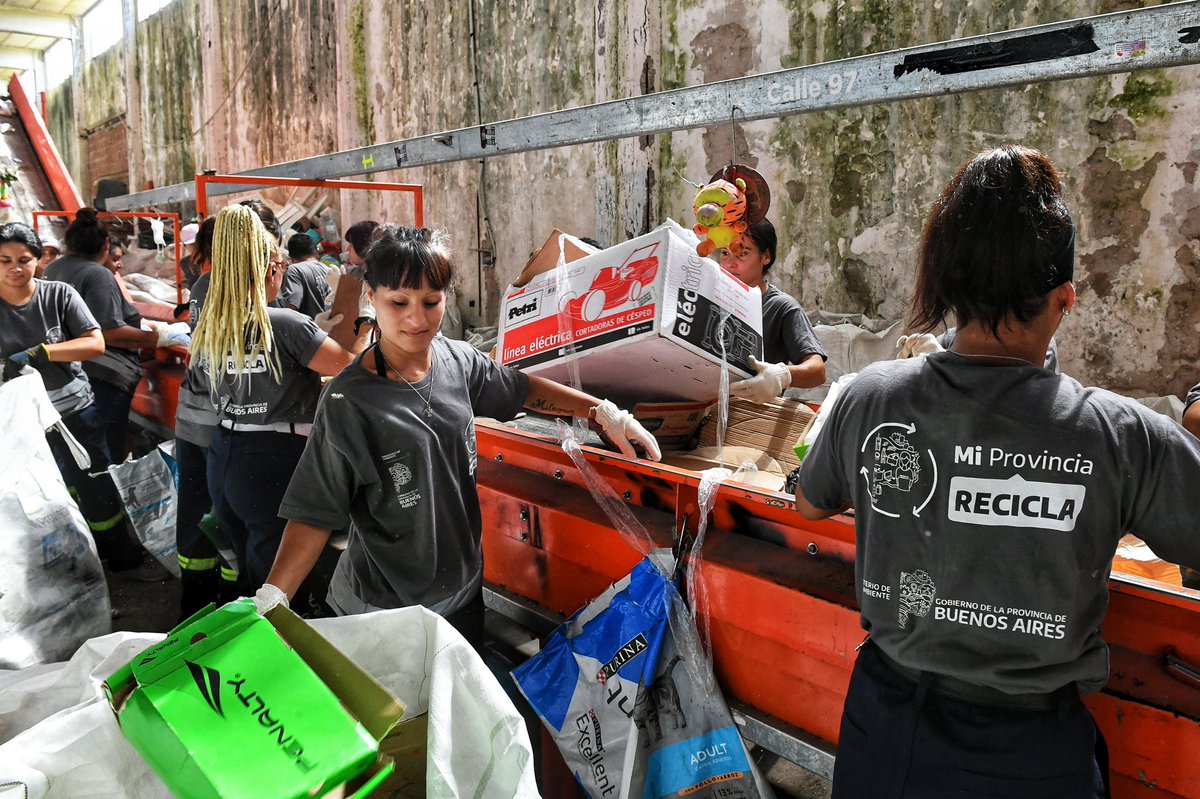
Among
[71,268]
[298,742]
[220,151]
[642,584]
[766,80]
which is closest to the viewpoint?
[298,742]

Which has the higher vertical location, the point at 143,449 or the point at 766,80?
the point at 766,80

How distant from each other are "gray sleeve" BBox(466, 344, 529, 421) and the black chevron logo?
0.99 meters

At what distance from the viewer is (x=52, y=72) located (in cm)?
2156

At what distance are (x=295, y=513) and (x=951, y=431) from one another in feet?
4.19

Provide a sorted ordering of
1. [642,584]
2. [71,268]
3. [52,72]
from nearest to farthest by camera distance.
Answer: [642,584]
[71,268]
[52,72]

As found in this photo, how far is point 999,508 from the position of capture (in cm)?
112

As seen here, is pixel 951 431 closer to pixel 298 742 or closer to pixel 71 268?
pixel 298 742

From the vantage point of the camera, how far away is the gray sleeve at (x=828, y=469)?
131cm

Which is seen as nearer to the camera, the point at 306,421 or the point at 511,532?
the point at 511,532

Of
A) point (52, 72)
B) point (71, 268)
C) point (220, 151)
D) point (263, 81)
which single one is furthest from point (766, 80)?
point (52, 72)

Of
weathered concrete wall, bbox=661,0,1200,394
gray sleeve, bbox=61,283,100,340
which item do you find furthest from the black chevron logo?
weathered concrete wall, bbox=661,0,1200,394

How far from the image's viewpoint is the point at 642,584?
1799 millimetres

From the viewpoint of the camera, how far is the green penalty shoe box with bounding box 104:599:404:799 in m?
1.01

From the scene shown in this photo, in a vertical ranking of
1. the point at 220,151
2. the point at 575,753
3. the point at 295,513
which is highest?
the point at 220,151
